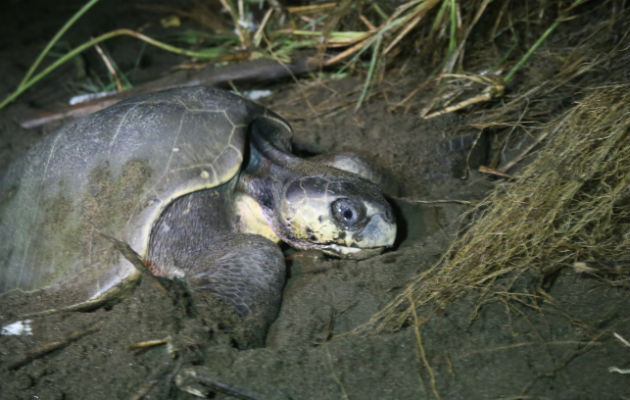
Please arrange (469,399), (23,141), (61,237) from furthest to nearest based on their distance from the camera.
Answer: (23,141) → (61,237) → (469,399)

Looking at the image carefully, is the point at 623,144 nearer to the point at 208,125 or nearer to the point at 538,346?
the point at 538,346

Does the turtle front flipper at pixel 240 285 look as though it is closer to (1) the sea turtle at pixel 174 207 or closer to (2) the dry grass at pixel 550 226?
(1) the sea turtle at pixel 174 207

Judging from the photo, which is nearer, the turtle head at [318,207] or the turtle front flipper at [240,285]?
the turtle front flipper at [240,285]

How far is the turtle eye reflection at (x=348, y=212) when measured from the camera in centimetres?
211

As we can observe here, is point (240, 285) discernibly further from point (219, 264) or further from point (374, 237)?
point (374, 237)

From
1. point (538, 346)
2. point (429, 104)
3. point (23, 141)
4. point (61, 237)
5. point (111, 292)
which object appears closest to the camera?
point (538, 346)

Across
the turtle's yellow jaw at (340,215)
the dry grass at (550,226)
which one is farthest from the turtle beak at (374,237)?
the dry grass at (550,226)

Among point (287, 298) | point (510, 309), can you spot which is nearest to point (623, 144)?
point (510, 309)

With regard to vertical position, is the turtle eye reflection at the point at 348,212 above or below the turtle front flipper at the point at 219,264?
above

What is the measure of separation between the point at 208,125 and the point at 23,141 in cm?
202

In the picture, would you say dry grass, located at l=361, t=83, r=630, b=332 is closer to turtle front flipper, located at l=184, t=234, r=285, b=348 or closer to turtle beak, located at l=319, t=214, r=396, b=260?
turtle beak, located at l=319, t=214, r=396, b=260

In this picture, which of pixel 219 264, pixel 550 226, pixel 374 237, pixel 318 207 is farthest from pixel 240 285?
pixel 550 226

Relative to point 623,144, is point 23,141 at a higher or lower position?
lower

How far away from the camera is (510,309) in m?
1.66
